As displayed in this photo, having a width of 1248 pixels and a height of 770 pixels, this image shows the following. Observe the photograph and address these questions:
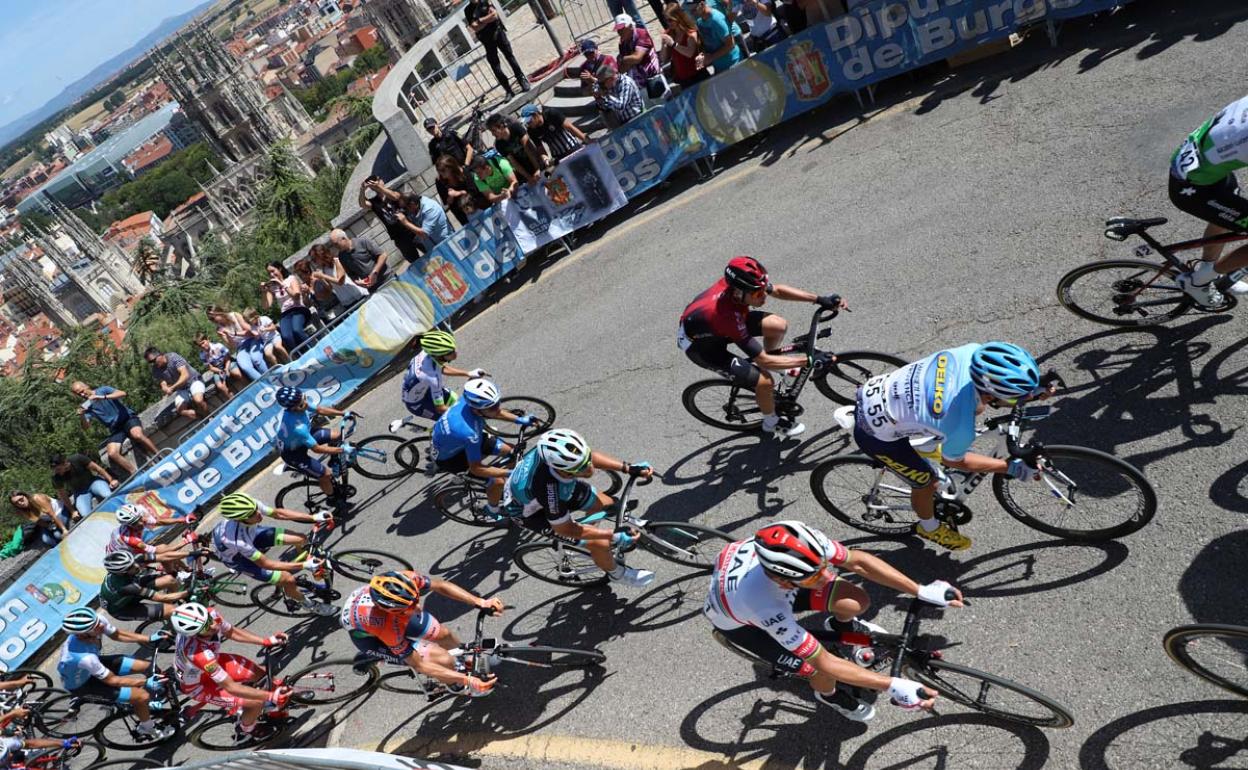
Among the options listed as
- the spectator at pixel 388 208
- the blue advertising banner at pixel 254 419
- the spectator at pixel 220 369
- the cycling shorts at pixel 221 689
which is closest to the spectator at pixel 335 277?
the blue advertising banner at pixel 254 419

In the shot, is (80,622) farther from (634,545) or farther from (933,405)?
(933,405)

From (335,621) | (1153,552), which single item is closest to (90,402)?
(335,621)

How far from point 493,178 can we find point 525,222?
2.97 ft

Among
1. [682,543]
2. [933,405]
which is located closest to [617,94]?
[682,543]

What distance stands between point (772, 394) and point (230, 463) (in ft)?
32.5

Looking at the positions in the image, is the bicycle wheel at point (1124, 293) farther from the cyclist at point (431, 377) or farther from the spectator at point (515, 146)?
the spectator at point (515, 146)

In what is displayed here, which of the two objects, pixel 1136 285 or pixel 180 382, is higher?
pixel 180 382

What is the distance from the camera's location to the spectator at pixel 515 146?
12711 mm

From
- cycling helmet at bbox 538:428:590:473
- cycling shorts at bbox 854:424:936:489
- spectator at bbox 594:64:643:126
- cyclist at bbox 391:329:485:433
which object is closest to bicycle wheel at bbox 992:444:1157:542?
cycling shorts at bbox 854:424:936:489

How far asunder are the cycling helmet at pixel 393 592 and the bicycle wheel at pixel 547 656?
2.93 ft

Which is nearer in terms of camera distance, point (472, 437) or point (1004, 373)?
point (1004, 373)

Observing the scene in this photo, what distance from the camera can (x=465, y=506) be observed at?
9.30 m

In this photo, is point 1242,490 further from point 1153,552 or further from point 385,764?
point 385,764

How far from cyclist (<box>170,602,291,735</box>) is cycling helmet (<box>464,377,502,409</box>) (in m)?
3.05
